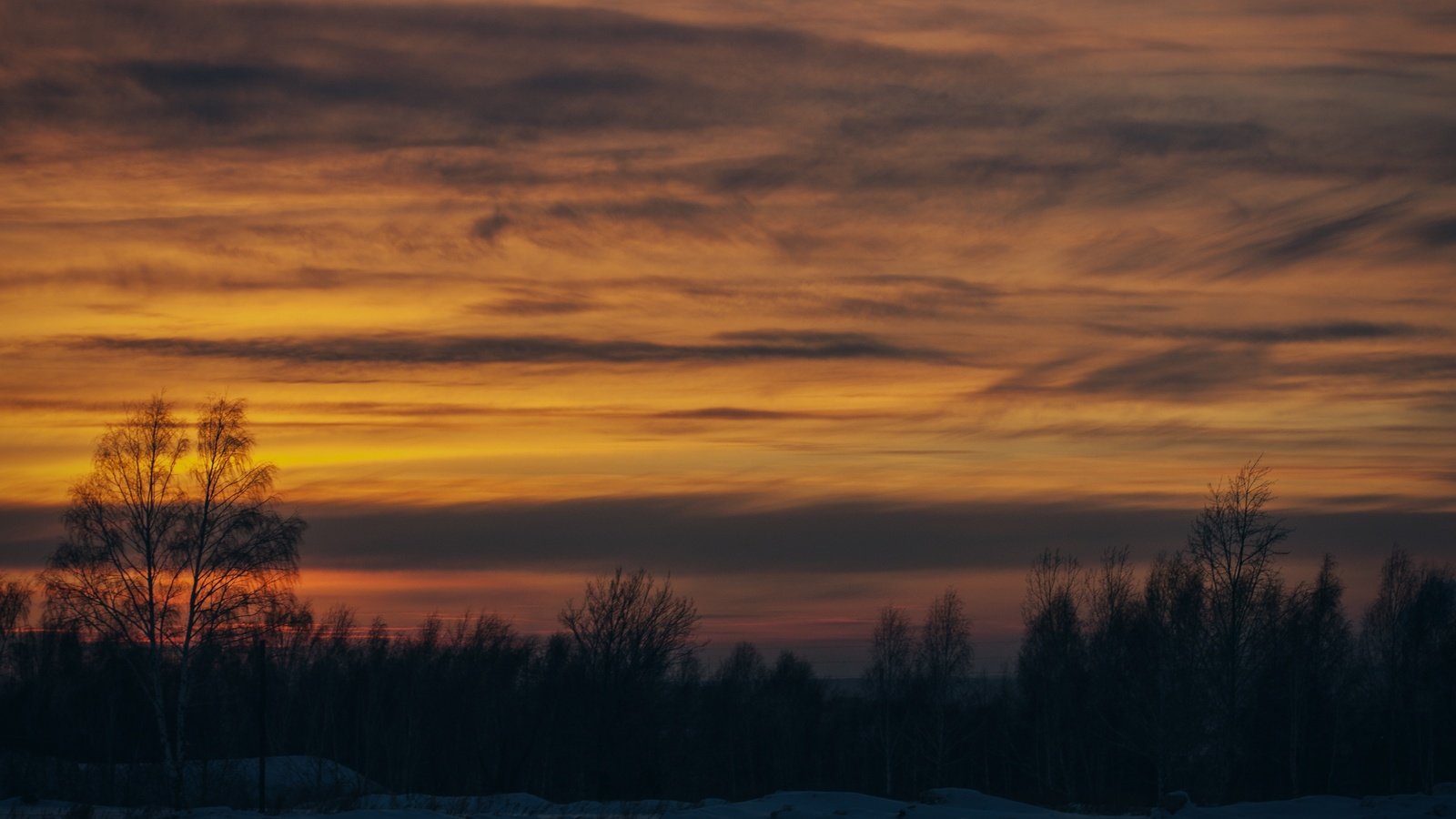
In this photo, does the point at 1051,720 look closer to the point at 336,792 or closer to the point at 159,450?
the point at 336,792

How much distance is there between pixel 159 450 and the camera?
150 ft

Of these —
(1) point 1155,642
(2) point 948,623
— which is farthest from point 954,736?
(1) point 1155,642

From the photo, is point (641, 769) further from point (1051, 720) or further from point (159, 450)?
point (1051, 720)

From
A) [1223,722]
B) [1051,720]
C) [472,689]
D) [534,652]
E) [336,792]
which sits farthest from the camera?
[534,652]

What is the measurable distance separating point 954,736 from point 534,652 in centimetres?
3441

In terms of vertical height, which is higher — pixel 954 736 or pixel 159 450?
pixel 159 450

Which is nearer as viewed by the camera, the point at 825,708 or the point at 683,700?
the point at 683,700

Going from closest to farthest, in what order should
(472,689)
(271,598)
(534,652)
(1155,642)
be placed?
(271,598)
(1155,642)
(472,689)
(534,652)

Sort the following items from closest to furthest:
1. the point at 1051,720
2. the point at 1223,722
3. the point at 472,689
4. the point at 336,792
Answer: the point at 336,792
the point at 1223,722
the point at 1051,720
the point at 472,689

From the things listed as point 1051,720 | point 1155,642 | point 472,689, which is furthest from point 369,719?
point 1155,642

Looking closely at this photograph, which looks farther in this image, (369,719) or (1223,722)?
(369,719)

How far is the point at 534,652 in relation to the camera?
338ft

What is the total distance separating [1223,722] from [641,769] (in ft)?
83.1

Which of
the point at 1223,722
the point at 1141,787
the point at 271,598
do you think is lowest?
the point at 1141,787
